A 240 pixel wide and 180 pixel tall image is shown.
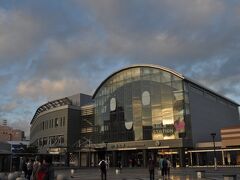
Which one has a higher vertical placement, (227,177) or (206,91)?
(206,91)

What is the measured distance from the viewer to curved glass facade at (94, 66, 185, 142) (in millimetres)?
67312

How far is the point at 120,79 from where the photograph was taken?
77938 millimetres

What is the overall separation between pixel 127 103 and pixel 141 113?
4.61m

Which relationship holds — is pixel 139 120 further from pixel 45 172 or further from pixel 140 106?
pixel 45 172

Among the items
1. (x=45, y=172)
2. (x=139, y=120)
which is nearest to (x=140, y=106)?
(x=139, y=120)

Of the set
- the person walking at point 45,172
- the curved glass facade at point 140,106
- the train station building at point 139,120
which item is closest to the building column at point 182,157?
the train station building at point 139,120

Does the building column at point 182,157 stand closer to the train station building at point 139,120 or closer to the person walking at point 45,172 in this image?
the train station building at point 139,120

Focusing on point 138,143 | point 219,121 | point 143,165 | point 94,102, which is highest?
point 94,102

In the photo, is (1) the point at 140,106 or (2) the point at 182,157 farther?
(1) the point at 140,106

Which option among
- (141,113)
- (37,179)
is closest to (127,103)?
(141,113)

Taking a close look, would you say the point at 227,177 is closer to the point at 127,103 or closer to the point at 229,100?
the point at 127,103

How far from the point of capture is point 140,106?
72.8m

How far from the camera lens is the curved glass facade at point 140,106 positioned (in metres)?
67.3

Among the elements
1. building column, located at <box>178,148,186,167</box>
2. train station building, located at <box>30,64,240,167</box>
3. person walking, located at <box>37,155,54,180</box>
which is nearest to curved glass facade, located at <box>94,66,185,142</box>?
train station building, located at <box>30,64,240,167</box>
